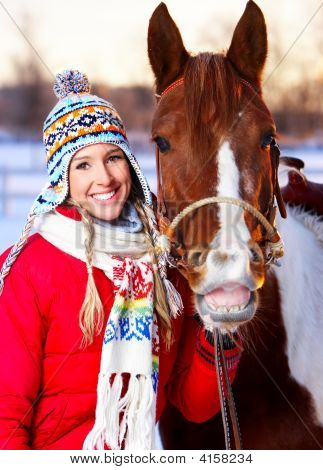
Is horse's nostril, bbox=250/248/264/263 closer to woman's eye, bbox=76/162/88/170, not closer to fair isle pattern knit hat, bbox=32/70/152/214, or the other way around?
fair isle pattern knit hat, bbox=32/70/152/214

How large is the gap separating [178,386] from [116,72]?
7.54 metres

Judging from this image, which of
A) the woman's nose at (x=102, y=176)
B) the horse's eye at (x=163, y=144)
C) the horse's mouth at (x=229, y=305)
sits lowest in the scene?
the horse's mouth at (x=229, y=305)

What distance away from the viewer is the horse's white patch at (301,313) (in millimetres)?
2355

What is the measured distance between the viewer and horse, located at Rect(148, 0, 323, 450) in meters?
1.65

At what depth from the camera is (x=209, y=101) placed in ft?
5.95

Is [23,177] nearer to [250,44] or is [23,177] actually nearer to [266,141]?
[250,44]

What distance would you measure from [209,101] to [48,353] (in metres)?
0.94

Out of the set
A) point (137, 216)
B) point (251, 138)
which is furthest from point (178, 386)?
point (251, 138)

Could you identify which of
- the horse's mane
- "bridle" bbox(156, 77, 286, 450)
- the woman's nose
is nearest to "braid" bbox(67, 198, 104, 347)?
the woman's nose

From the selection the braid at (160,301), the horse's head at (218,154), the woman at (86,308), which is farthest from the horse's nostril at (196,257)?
the braid at (160,301)

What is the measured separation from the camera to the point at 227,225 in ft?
5.45

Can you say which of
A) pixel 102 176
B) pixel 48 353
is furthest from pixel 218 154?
pixel 48 353

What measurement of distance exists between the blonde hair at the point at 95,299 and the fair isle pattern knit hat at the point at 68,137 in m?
0.04

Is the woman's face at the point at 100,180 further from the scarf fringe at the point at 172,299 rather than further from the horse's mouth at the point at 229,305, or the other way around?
the horse's mouth at the point at 229,305
